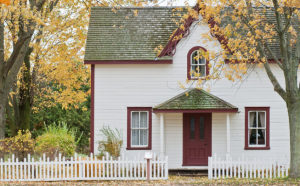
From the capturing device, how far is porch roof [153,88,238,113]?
2094cm

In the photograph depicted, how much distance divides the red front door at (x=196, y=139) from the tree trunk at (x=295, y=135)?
535 cm

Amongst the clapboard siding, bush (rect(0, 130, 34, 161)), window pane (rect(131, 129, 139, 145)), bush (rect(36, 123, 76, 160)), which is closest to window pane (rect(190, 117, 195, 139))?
the clapboard siding

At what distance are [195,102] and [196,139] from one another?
1.83 metres

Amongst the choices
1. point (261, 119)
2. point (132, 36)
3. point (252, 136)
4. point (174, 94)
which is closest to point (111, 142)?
point (174, 94)

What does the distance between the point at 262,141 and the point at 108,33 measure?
8542mm

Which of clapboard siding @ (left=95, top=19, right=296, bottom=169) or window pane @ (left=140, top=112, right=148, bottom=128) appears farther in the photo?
window pane @ (left=140, top=112, right=148, bottom=128)

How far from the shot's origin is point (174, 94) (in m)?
21.9

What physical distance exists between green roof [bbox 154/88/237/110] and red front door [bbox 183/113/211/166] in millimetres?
922

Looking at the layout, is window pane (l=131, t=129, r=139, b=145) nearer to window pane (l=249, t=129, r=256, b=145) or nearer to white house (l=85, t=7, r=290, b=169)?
white house (l=85, t=7, r=290, b=169)

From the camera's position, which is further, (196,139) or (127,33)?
(127,33)

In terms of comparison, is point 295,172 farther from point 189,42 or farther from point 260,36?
point 189,42

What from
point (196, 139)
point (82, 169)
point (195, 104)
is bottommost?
point (82, 169)

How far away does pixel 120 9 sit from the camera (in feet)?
77.3

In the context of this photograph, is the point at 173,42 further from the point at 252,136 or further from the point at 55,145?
the point at 55,145
